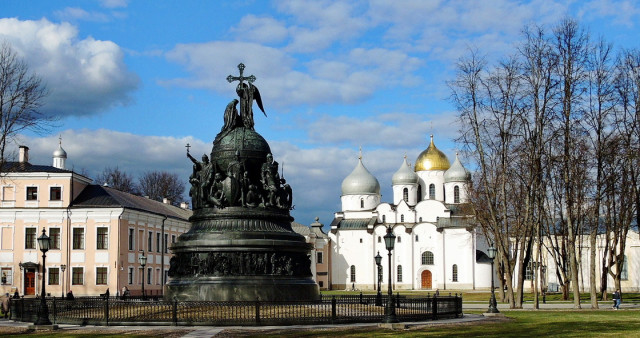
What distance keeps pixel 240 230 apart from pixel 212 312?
443 cm

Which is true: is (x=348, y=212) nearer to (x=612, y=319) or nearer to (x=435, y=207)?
(x=435, y=207)

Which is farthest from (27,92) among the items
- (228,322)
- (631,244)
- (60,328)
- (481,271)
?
(481,271)

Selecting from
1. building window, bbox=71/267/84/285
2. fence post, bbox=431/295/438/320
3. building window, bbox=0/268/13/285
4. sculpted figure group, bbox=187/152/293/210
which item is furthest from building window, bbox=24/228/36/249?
fence post, bbox=431/295/438/320

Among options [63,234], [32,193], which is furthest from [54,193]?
[63,234]

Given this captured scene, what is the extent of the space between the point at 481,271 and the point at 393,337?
3072 inches

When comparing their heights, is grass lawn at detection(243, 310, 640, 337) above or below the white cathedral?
below

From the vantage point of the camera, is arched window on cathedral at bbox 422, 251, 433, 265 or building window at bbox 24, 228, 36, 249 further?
arched window on cathedral at bbox 422, 251, 433, 265

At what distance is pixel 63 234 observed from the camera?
62.5m

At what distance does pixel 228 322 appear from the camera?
24344 millimetres

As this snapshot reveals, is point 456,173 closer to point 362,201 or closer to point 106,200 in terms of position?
point 362,201

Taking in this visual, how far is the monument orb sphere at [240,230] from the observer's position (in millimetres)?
28219

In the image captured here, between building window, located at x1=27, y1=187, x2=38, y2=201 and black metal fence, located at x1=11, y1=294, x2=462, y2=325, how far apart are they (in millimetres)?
36483

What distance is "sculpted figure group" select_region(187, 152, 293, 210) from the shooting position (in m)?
29.7

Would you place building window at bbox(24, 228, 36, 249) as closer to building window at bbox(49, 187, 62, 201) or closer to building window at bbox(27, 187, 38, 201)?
building window at bbox(27, 187, 38, 201)
